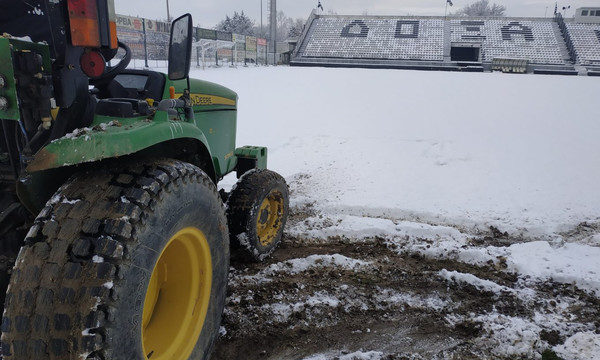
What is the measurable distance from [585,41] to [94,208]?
47.0 m

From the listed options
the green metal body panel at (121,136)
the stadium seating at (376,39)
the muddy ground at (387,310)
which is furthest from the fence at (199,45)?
the muddy ground at (387,310)

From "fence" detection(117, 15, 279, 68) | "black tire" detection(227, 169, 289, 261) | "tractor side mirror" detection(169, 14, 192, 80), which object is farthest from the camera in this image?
"fence" detection(117, 15, 279, 68)

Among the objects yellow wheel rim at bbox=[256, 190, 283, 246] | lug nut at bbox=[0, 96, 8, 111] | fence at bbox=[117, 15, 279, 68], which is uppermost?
fence at bbox=[117, 15, 279, 68]

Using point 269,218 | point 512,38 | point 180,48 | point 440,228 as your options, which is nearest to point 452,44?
point 512,38

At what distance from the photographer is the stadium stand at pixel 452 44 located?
120ft

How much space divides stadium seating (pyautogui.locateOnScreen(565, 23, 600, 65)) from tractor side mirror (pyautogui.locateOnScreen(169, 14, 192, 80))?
41.5 metres

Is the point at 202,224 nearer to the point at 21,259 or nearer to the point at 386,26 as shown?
the point at 21,259

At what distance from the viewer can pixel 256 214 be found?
3.66 meters

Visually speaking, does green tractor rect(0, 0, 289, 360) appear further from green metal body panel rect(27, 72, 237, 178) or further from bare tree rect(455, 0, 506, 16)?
bare tree rect(455, 0, 506, 16)

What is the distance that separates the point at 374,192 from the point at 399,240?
1.69 m

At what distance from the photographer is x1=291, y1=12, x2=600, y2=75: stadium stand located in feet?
120

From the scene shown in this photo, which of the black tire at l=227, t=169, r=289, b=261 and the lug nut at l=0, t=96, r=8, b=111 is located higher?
the lug nut at l=0, t=96, r=8, b=111

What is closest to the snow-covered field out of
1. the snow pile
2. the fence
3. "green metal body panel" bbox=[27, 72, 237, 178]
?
the snow pile

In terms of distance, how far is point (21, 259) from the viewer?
153 cm
